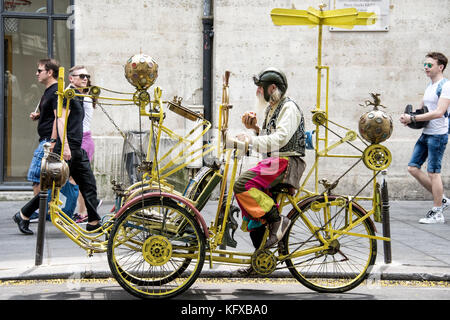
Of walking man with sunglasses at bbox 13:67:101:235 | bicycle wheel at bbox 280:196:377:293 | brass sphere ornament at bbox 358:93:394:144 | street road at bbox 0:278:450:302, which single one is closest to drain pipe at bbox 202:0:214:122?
walking man with sunglasses at bbox 13:67:101:235

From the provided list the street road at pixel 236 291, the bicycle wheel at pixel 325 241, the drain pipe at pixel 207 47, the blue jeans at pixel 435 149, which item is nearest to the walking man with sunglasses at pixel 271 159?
the bicycle wheel at pixel 325 241

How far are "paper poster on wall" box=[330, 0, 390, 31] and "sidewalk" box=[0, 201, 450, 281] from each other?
3376mm

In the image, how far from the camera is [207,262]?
561 cm

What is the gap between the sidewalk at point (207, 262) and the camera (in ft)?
19.9

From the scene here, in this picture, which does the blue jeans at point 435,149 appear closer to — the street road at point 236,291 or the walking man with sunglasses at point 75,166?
the street road at point 236,291

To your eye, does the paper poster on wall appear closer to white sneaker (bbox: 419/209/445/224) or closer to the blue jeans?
the blue jeans

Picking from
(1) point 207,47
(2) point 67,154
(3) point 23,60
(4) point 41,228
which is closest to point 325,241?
(4) point 41,228

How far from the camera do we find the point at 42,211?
6117 mm

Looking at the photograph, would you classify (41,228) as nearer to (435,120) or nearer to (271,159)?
(271,159)

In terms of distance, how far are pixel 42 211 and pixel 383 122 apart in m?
2.97

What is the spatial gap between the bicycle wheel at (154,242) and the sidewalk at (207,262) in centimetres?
65

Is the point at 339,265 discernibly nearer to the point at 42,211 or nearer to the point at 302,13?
the point at 302,13
